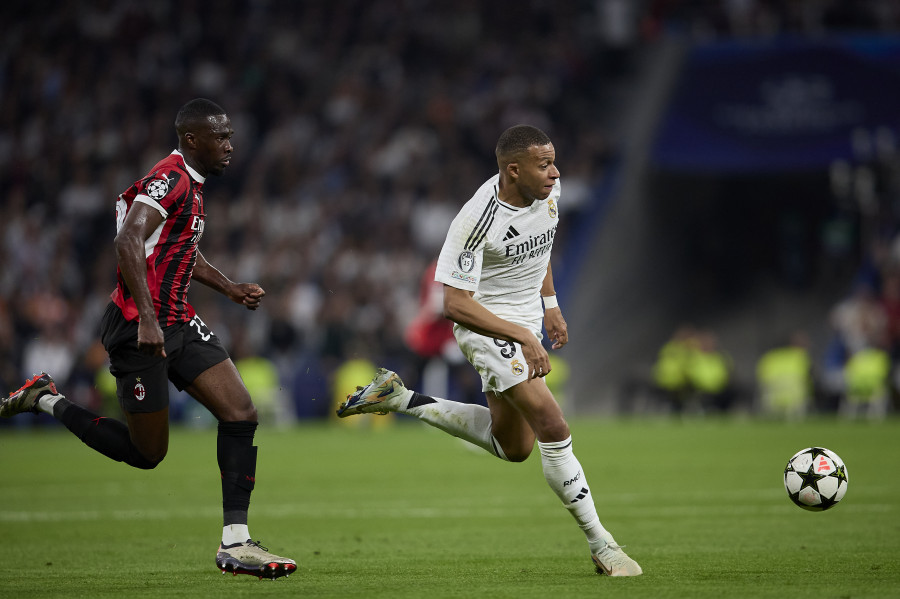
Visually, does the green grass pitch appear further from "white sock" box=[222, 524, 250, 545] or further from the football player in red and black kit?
the football player in red and black kit

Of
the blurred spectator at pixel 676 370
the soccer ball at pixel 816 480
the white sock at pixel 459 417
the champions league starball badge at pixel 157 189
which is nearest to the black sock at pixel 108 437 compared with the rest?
the champions league starball badge at pixel 157 189

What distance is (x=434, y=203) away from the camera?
23219 millimetres

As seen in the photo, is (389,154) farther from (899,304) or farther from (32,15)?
(899,304)

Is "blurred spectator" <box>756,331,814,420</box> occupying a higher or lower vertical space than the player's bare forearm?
higher

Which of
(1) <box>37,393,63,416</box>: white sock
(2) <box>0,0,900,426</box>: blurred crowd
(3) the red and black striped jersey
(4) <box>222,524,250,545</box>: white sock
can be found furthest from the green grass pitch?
(2) <box>0,0,900,426</box>: blurred crowd

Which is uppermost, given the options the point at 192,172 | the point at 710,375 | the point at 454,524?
the point at 710,375

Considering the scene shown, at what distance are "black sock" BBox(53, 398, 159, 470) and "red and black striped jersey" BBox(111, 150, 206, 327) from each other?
67 centimetres

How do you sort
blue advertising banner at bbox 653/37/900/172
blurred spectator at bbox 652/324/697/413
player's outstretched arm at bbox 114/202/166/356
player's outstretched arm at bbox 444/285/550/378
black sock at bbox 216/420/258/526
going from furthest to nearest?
blurred spectator at bbox 652/324/697/413, blue advertising banner at bbox 653/37/900/172, black sock at bbox 216/420/258/526, player's outstretched arm at bbox 444/285/550/378, player's outstretched arm at bbox 114/202/166/356

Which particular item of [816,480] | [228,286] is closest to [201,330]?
[228,286]

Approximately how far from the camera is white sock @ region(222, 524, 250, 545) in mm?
6531

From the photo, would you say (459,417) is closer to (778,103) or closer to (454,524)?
(454,524)

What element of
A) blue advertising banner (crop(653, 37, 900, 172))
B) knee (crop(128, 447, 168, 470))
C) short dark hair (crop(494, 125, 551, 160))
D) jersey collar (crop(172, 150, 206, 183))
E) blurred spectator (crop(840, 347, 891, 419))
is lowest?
knee (crop(128, 447, 168, 470))

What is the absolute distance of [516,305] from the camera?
7004 millimetres

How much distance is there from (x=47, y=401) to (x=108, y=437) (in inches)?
25.2
